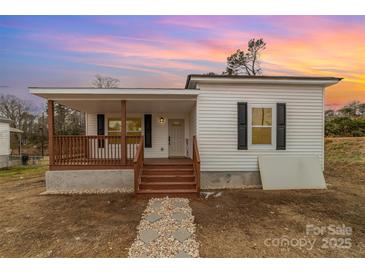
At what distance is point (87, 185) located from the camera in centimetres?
711

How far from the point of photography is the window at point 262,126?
747cm

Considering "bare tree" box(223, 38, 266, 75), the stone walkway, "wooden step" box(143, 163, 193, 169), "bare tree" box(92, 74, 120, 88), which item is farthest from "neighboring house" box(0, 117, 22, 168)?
"bare tree" box(223, 38, 266, 75)

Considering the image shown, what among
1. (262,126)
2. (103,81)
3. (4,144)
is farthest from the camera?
(103,81)

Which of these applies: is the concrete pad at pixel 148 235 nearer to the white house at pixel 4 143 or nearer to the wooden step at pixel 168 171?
the wooden step at pixel 168 171

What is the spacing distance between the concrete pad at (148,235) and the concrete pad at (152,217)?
0.49 meters

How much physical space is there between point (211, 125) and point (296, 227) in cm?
404

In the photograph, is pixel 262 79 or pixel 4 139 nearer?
pixel 262 79

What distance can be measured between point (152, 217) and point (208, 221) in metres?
1.27

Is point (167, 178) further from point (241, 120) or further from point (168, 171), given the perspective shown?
point (241, 120)

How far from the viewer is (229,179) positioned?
754cm

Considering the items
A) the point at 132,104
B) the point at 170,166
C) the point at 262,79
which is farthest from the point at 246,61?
the point at 170,166

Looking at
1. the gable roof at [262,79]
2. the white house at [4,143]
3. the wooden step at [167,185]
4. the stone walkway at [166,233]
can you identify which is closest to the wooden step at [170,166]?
the wooden step at [167,185]

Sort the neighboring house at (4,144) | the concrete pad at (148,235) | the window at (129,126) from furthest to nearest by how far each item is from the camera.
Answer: the neighboring house at (4,144) → the window at (129,126) → the concrete pad at (148,235)
